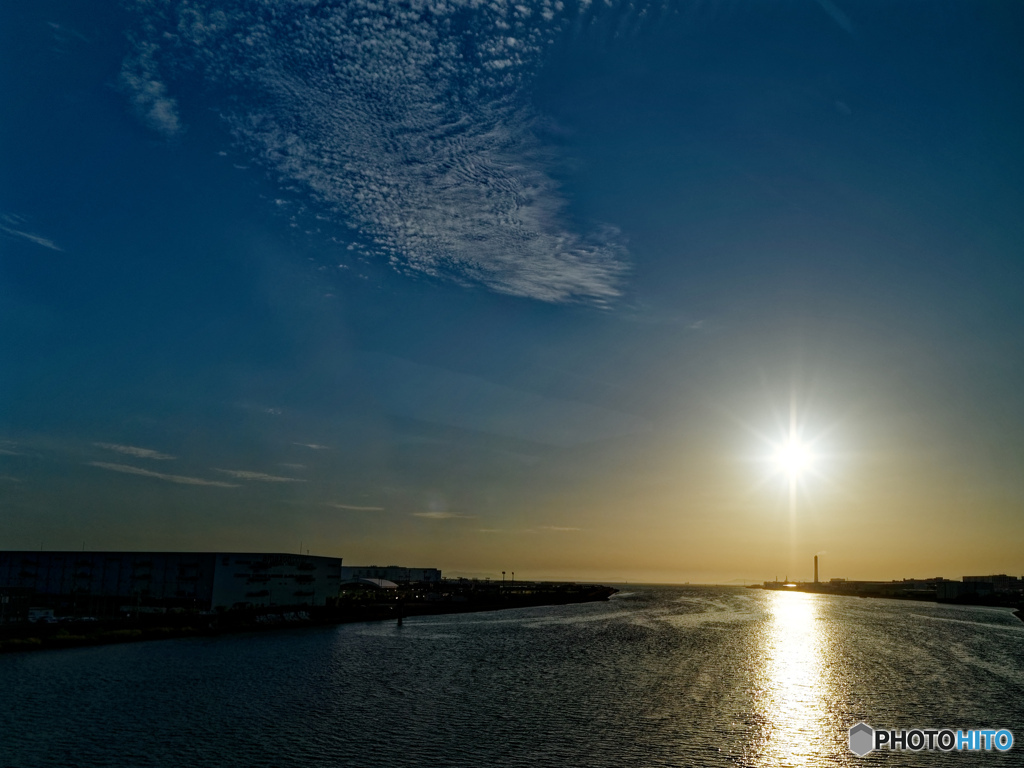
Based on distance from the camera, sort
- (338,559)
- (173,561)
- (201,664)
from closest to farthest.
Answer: (201,664), (173,561), (338,559)

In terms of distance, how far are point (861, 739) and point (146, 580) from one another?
3958 inches

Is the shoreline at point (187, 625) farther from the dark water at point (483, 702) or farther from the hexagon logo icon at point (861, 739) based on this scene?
the hexagon logo icon at point (861, 739)

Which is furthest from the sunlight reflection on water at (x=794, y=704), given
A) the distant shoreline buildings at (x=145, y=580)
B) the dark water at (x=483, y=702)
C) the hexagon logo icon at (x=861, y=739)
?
the distant shoreline buildings at (x=145, y=580)

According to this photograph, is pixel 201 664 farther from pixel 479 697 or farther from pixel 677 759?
pixel 677 759

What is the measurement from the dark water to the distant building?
17.6 m

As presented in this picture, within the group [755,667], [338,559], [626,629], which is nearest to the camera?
[755,667]

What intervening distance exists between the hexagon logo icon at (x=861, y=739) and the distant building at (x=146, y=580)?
295ft

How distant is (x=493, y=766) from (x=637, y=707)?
17.5 meters

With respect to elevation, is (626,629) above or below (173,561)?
below

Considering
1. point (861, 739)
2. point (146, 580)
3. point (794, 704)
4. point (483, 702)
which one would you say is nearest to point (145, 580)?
point (146, 580)

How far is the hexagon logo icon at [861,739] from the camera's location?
39844mm

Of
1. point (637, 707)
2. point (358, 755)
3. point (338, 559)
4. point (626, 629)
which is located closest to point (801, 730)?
point (637, 707)

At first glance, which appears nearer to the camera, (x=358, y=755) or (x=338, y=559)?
(x=358, y=755)

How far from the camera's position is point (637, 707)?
4916cm
